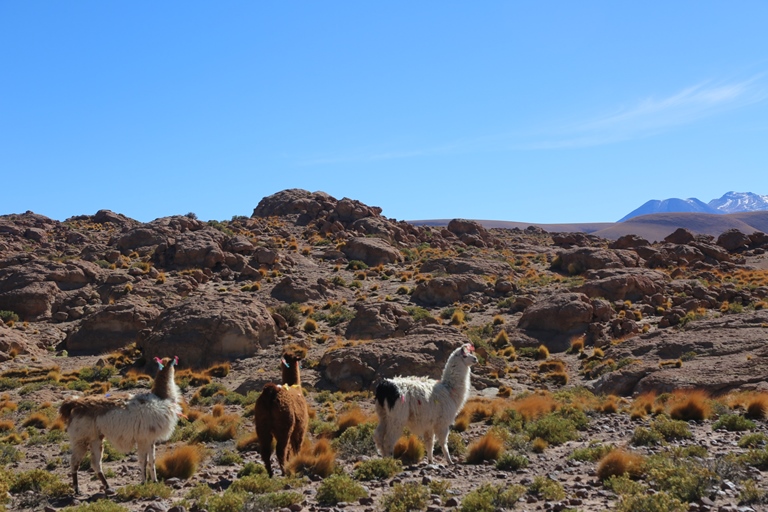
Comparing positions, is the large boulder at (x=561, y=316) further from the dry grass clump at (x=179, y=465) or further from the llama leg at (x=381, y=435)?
the dry grass clump at (x=179, y=465)

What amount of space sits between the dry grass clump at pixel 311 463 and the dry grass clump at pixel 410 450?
129 centimetres

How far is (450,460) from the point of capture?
11.2 meters

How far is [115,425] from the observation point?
9789mm

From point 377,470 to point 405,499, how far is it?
6.74 ft

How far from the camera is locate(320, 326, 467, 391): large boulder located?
20.6 metres

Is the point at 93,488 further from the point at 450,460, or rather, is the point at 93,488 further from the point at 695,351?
the point at 695,351

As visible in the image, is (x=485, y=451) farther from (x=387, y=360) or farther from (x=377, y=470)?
(x=387, y=360)

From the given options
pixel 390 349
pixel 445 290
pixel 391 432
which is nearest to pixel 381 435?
pixel 391 432

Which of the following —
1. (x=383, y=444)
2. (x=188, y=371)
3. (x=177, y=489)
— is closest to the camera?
→ (x=177, y=489)

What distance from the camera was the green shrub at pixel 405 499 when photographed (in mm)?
7910

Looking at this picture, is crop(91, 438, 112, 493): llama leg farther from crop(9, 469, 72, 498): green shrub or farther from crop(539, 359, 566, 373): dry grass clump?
crop(539, 359, 566, 373): dry grass clump

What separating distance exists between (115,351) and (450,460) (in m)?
21.1

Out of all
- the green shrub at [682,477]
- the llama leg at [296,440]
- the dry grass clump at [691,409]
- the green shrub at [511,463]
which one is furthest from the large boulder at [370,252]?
the green shrub at [682,477]

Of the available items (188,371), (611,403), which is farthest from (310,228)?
(611,403)
